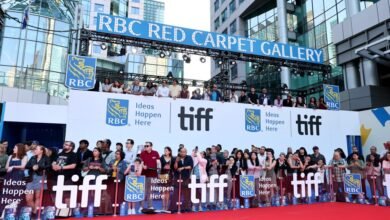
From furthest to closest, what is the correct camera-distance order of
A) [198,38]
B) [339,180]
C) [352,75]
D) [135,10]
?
[135,10], [352,75], [198,38], [339,180]

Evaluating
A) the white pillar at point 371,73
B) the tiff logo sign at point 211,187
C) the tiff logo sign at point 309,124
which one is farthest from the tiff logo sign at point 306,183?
the white pillar at point 371,73

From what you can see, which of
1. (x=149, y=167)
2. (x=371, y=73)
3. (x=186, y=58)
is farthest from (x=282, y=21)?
(x=149, y=167)

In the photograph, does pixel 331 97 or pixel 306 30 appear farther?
pixel 306 30

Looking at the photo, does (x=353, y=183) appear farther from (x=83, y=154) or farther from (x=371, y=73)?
(x=371, y=73)

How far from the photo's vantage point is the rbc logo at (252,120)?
40.7ft

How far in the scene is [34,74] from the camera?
26641mm

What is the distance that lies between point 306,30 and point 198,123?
18235 mm

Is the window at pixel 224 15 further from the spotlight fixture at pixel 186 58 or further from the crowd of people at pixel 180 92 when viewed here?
the crowd of people at pixel 180 92

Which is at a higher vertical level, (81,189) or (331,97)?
(331,97)

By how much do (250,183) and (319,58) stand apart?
10.3 m

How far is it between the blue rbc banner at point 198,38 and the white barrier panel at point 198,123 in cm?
332

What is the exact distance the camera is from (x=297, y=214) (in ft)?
24.1

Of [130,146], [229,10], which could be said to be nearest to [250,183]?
[130,146]

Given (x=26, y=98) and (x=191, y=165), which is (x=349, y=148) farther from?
(x=26, y=98)
